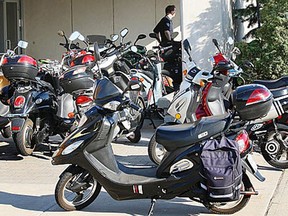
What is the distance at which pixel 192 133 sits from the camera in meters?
5.43

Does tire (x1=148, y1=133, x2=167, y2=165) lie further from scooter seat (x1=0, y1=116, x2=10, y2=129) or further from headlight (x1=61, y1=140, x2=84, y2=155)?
scooter seat (x1=0, y1=116, x2=10, y2=129)

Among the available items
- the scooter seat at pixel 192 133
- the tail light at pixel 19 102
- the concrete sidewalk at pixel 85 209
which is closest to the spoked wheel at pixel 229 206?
the concrete sidewalk at pixel 85 209

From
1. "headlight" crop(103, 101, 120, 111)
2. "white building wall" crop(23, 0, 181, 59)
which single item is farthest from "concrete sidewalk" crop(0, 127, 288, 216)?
"white building wall" crop(23, 0, 181, 59)

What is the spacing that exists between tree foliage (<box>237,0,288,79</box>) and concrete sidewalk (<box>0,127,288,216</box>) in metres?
1.94

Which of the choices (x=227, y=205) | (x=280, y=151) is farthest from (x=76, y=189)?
(x=280, y=151)

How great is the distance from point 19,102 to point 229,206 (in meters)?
3.76

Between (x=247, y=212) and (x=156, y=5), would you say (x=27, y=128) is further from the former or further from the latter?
(x=156, y=5)

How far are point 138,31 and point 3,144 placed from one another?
30.5ft

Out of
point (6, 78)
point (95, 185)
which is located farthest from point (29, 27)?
point (95, 185)

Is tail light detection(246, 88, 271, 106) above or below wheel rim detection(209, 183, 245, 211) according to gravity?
above

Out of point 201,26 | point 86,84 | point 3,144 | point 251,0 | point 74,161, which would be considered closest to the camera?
point 74,161

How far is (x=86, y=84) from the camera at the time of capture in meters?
8.17

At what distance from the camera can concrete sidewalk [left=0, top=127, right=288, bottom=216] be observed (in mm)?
5977

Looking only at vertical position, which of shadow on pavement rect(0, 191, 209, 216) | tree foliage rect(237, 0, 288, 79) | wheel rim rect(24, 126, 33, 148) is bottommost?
shadow on pavement rect(0, 191, 209, 216)
